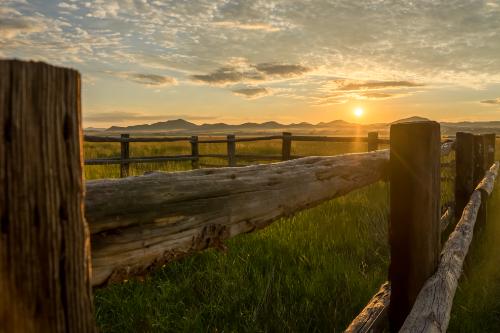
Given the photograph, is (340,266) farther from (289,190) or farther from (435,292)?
(289,190)

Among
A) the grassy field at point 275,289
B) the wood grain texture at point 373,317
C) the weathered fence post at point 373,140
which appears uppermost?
the weathered fence post at point 373,140

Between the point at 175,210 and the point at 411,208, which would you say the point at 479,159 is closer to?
the point at 411,208

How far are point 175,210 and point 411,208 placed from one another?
1.41 meters

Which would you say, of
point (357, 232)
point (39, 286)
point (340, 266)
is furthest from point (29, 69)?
point (357, 232)

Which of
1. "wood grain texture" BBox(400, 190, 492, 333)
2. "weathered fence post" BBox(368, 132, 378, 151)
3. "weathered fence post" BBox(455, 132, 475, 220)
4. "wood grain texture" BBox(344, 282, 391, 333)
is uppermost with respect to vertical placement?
"weathered fence post" BBox(368, 132, 378, 151)

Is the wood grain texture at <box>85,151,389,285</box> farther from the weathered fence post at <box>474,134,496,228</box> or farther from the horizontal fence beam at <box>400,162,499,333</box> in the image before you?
the weathered fence post at <box>474,134,496,228</box>

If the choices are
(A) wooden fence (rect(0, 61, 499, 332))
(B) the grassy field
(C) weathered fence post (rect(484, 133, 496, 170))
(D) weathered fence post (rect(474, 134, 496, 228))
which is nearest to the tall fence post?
(A) wooden fence (rect(0, 61, 499, 332))

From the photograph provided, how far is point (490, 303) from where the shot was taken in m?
3.55

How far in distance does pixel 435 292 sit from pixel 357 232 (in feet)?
9.21

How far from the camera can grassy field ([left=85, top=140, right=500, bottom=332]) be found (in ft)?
9.84

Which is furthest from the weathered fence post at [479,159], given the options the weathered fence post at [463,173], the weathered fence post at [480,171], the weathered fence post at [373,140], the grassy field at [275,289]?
the weathered fence post at [373,140]

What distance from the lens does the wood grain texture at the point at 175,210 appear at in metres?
1.06

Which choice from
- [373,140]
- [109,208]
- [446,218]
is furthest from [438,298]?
[373,140]

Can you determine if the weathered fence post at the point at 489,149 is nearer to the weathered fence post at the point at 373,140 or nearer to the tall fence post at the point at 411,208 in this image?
the weathered fence post at the point at 373,140
